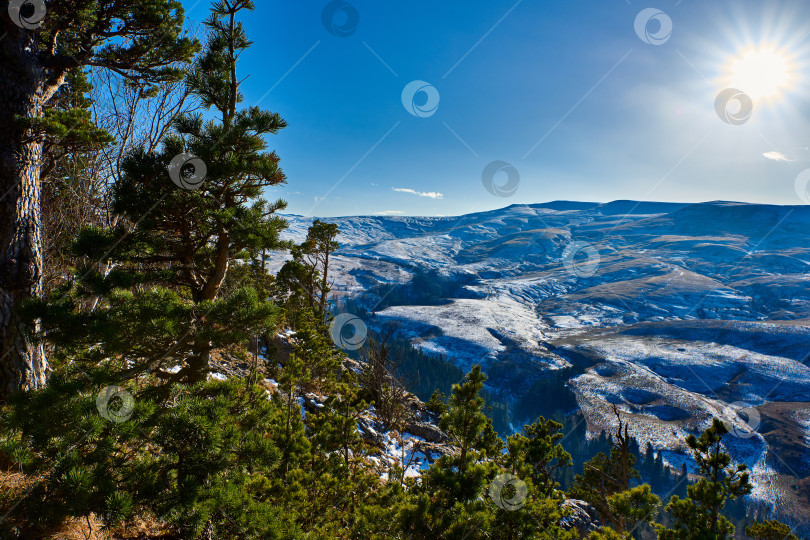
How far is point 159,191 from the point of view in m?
5.31

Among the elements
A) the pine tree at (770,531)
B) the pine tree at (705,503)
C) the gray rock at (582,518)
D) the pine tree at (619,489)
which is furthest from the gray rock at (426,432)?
the pine tree at (705,503)

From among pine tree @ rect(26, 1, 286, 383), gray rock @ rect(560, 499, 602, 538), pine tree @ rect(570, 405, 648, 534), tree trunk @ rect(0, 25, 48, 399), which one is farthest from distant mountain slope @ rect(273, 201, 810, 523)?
pine tree @ rect(26, 1, 286, 383)

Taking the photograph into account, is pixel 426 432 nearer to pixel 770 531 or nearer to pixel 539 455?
pixel 539 455

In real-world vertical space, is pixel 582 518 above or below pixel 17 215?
below

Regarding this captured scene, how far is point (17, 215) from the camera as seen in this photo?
648 cm

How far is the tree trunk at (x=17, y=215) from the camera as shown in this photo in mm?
6293

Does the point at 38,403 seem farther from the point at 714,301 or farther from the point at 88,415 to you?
the point at 714,301

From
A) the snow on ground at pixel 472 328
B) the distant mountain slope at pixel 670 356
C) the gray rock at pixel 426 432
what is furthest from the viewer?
the snow on ground at pixel 472 328

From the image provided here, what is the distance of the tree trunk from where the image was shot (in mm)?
6293

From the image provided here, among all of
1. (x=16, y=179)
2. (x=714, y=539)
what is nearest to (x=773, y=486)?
(x=714, y=539)

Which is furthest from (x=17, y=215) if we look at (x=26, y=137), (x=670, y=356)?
(x=670, y=356)

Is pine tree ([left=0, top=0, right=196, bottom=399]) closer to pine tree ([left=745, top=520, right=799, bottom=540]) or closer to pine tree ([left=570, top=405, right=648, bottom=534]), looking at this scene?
pine tree ([left=570, top=405, right=648, bottom=534])

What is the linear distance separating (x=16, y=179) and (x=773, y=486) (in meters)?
122

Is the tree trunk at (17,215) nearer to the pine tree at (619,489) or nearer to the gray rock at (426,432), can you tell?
the pine tree at (619,489)
